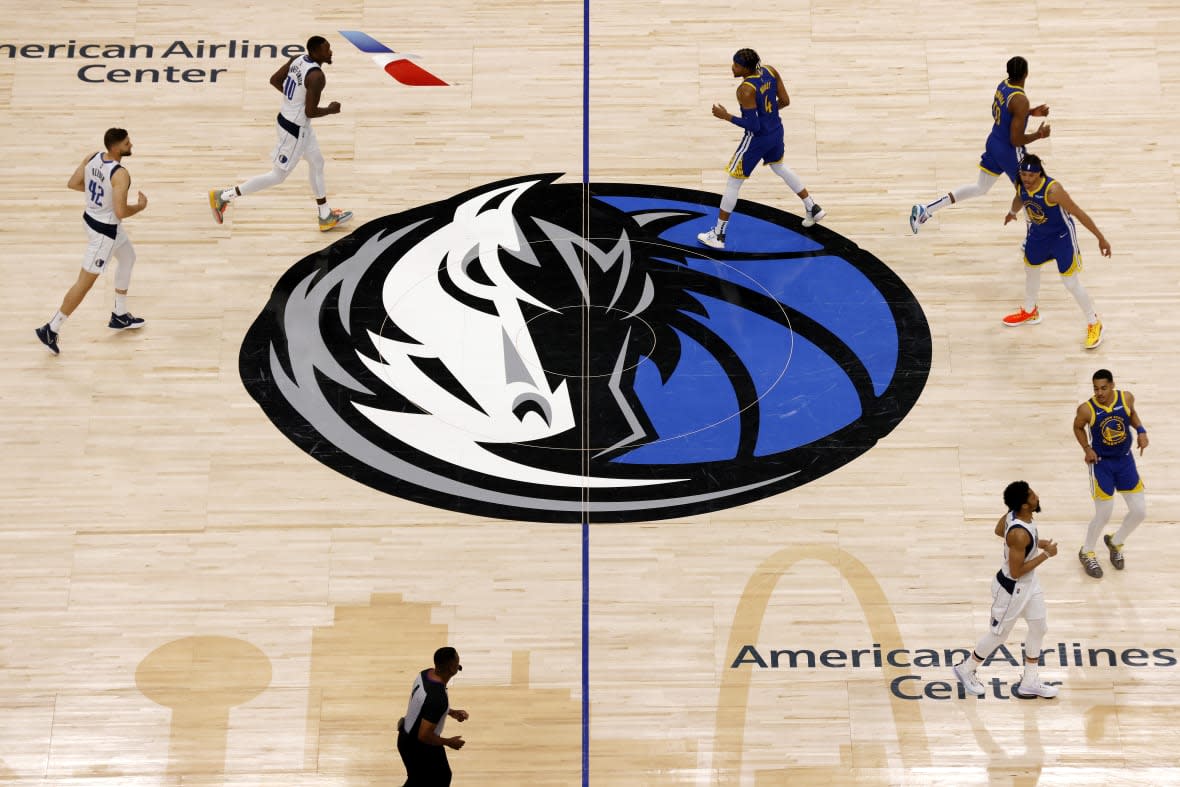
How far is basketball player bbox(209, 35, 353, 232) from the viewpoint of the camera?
34.9 ft

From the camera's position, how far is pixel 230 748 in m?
8.44

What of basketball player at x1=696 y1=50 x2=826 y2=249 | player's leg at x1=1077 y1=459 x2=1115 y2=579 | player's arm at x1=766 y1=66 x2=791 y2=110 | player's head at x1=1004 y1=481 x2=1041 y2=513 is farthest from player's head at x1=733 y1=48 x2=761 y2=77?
player's head at x1=1004 y1=481 x2=1041 y2=513

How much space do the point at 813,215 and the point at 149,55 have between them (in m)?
5.72

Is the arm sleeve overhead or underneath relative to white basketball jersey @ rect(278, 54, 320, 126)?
underneath

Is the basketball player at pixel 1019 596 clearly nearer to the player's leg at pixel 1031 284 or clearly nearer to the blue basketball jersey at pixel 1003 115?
the player's leg at pixel 1031 284

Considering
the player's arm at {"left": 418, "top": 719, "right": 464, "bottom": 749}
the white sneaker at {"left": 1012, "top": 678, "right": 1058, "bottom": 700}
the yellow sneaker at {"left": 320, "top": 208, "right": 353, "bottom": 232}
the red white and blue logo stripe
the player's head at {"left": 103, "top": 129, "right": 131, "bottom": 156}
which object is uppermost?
the red white and blue logo stripe

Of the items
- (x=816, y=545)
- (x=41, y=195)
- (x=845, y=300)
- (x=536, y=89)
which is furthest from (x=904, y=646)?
(x=41, y=195)

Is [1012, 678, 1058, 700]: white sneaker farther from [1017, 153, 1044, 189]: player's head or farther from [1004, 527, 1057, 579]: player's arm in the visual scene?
[1017, 153, 1044, 189]: player's head

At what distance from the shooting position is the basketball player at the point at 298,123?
1062 cm

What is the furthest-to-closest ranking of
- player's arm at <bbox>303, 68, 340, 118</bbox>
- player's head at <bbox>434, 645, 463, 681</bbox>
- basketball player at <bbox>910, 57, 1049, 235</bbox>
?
1. player's arm at <bbox>303, 68, 340, 118</bbox>
2. basketball player at <bbox>910, 57, 1049, 235</bbox>
3. player's head at <bbox>434, 645, 463, 681</bbox>

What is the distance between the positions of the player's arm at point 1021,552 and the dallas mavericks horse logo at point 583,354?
1854 millimetres

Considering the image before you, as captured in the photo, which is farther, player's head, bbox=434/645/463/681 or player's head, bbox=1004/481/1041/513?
player's head, bbox=1004/481/1041/513

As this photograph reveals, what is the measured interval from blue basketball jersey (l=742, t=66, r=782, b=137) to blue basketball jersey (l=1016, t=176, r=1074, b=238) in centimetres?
184

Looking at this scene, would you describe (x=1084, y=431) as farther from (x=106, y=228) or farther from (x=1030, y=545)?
(x=106, y=228)
